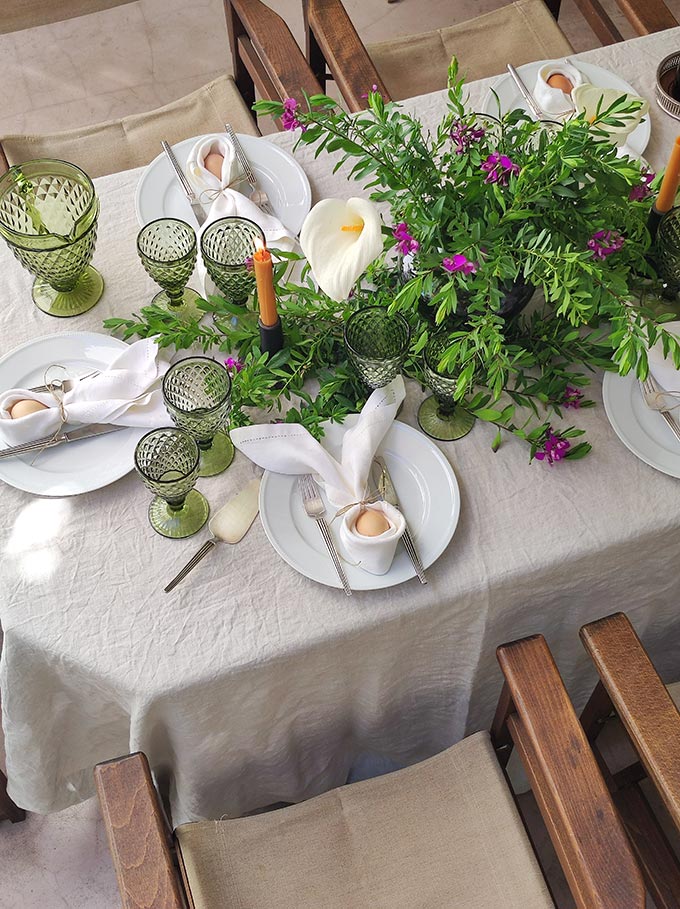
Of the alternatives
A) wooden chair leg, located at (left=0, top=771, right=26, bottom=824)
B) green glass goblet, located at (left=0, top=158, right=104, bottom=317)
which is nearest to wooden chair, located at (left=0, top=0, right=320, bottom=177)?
green glass goblet, located at (left=0, top=158, right=104, bottom=317)

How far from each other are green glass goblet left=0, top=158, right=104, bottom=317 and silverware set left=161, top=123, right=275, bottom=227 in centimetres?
15

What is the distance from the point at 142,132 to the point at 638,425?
114 centimetres

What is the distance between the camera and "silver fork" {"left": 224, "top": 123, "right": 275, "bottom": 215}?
4.52ft

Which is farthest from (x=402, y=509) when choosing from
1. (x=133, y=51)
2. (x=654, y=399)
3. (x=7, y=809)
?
(x=133, y=51)

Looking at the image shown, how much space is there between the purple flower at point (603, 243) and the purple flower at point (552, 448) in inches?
9.1

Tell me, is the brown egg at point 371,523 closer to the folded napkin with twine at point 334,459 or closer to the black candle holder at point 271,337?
the folded napkin with twine at point 334,459

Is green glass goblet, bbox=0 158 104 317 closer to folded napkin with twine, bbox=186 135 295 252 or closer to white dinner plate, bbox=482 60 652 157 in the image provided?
folded napkin with twine, bbox=186 135 295 252

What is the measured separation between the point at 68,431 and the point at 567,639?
698 mm

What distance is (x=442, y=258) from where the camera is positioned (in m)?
1.03

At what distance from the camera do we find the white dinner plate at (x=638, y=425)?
118cm

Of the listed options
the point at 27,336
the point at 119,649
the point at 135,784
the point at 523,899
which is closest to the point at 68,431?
the point at 27,336

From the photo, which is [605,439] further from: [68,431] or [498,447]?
[68,431]

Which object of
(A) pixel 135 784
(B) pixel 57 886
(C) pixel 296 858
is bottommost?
(B) pixel 57 886

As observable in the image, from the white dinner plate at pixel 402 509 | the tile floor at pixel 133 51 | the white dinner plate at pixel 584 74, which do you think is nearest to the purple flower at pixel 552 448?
the white dinner plate at pixel 402 509
